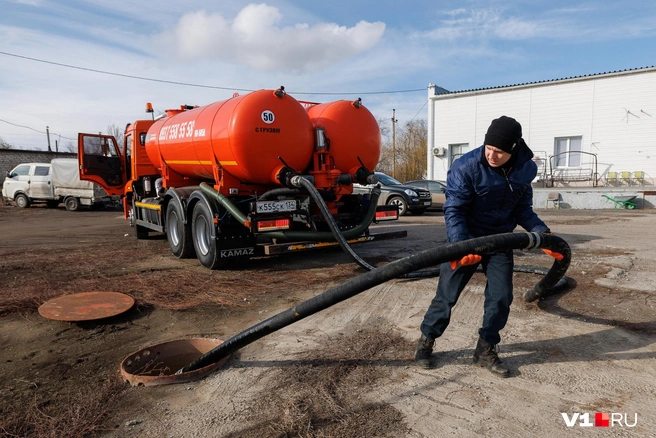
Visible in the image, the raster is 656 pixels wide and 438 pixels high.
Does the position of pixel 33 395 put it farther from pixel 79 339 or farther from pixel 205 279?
pixel 205 279

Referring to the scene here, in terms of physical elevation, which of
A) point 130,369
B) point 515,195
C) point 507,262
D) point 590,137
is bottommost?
point 130,369

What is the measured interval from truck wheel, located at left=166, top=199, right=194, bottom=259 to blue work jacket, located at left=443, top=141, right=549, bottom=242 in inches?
212

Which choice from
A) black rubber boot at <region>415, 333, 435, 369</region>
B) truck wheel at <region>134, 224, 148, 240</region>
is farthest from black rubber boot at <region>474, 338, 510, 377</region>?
truck wheel at <region>134, 224, 148, 240</region>

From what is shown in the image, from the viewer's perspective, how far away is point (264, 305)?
16.6ft

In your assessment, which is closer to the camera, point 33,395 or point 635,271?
point 33,395

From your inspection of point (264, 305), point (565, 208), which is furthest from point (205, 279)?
point (565, 208)

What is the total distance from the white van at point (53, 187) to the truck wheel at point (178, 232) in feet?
40.2

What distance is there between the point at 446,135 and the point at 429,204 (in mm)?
9765

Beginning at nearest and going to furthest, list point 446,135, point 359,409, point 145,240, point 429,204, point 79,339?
point 359,409, point 79,339, point 145,240, point 429,204, point 446,135

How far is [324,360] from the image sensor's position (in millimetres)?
3477

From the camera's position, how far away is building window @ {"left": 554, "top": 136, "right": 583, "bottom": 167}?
20.1 meters

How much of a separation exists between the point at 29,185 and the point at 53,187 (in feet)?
4.32

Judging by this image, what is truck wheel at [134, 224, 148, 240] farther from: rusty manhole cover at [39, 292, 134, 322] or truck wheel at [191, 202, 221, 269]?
rusty manhole cover at [39, 292, 134, 322]

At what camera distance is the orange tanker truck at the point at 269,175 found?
242 inches
